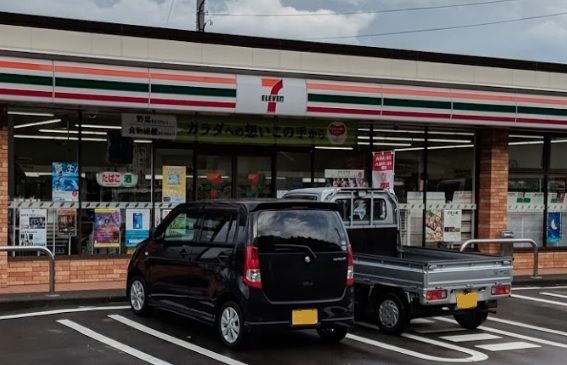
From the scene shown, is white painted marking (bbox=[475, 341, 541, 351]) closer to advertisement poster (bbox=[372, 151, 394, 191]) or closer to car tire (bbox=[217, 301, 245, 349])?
car tire (bbox=[217, 301, 245, 349])

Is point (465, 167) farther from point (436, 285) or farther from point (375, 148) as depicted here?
point (436, 285)

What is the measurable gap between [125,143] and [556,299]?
26.8ft

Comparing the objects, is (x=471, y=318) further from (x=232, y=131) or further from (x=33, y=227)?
(x=33, y=227)

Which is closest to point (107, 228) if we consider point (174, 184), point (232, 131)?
point (174, 184)

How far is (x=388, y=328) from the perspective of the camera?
9.00m

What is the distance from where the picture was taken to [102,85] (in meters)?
11.2

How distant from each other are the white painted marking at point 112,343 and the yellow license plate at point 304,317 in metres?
1.46

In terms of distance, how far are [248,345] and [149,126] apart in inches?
236

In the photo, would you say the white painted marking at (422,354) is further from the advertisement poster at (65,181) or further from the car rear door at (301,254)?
the advertisement poster at (65,181)

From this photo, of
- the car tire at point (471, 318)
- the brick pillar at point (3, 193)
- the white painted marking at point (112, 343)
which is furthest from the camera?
the brick pillar at point (3, 193)

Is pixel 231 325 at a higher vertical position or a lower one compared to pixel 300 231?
lower

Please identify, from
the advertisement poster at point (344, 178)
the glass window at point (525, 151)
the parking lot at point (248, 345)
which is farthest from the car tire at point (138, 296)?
the glass window at point (525, 151)

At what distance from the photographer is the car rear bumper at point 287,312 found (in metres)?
7.58

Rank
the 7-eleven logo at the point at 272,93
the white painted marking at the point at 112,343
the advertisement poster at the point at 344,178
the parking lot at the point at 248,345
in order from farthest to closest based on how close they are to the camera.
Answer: the advertisement poster at the point at 344,178, the 7-eleven logo at the point at 272,93, the parking lot at the point at 248,345, the white painted marking at the point at 112,343
